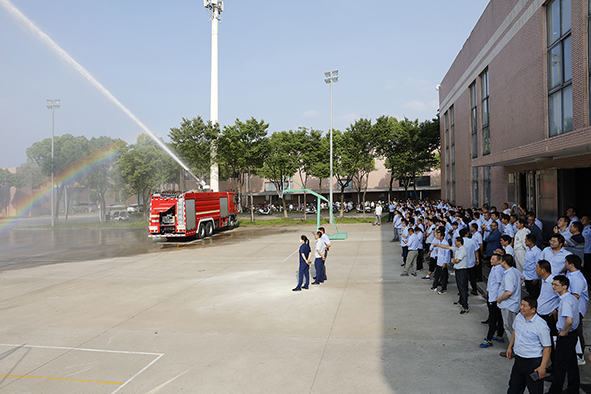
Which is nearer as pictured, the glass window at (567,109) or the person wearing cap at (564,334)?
the person wearing cap at (564,334)


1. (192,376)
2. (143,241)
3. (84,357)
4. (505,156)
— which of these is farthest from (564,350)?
(143,241)

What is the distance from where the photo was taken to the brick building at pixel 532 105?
12.3 meters

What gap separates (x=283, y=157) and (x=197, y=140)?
381 inches

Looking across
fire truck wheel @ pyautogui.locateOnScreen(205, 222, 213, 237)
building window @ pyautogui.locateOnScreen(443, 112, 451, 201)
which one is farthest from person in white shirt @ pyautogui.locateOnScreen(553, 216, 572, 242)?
building window @ pyautogui.locateOnScreen(443, 112, 451, 201)

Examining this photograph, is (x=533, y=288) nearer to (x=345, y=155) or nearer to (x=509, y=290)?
(x=509, y=290)

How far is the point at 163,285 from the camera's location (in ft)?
44.4

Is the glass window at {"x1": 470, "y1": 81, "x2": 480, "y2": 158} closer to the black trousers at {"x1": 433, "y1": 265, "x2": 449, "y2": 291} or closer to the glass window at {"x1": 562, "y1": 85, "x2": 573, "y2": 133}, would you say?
the glass window at {"x1": 562, "y1": 85, "x2": 573, "y2": 133}

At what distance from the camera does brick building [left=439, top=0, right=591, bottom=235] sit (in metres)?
12.3

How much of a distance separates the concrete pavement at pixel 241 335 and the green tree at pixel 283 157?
26.9 metres

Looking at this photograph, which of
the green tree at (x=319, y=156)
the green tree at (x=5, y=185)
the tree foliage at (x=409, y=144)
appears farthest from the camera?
the green tree at (x=5, y=185)

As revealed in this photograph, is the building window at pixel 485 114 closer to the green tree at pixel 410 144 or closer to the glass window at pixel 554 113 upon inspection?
the glass window at pixel 554 113

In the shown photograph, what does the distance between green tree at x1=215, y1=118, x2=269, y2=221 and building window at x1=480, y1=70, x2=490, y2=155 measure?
66.3 feet

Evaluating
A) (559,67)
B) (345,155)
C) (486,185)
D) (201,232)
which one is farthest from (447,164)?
(559,67)

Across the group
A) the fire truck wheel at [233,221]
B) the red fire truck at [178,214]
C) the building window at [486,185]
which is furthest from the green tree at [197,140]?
the building window at [486,185]
